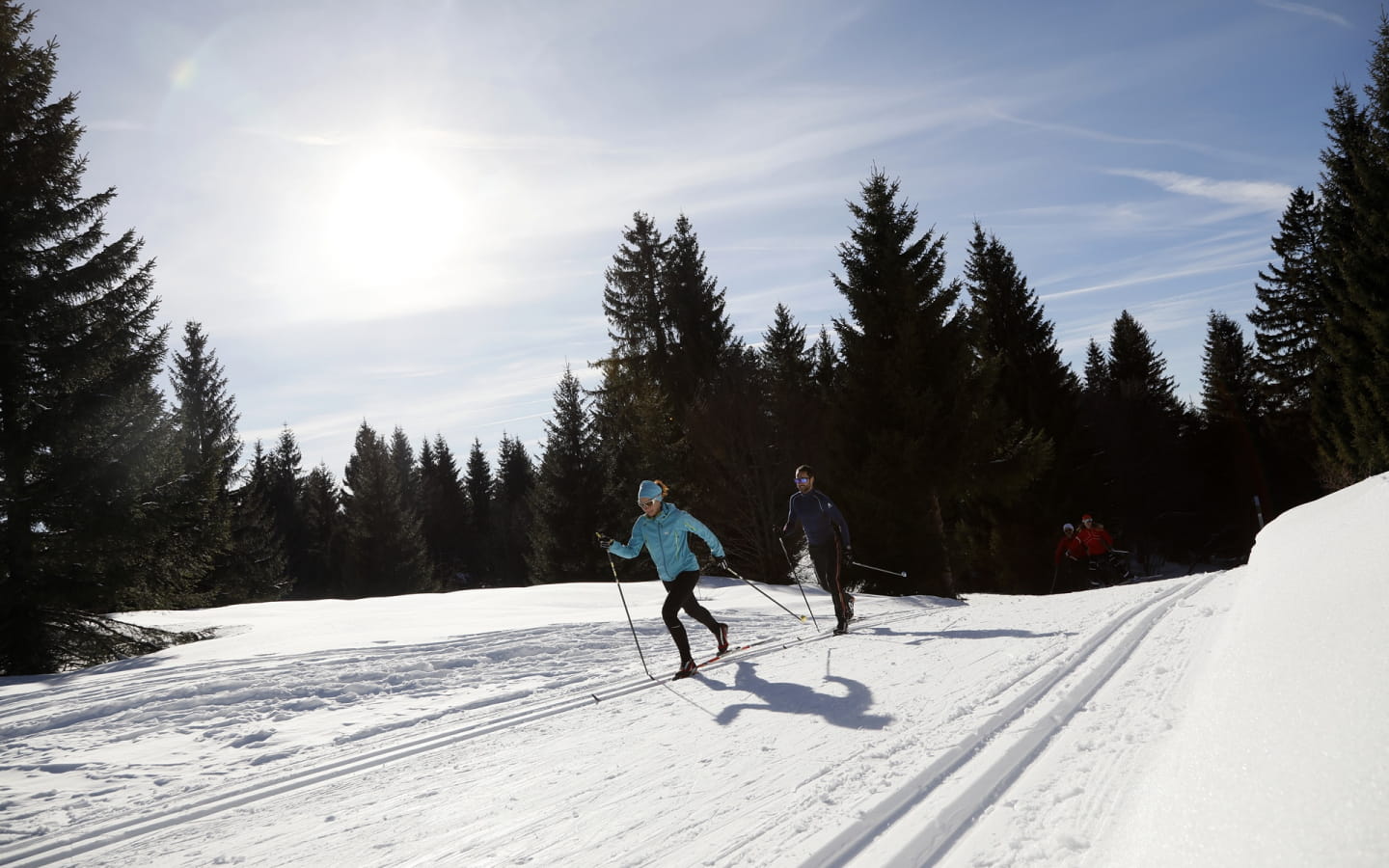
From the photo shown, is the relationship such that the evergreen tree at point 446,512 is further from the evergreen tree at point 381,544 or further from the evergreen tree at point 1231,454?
the evergreen tree at point 1231,454

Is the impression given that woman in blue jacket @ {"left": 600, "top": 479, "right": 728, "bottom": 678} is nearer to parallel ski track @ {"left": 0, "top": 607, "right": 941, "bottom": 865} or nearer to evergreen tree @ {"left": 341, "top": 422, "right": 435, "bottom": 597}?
parallel ski track @ {"left": 0, "top": 607, "right": 941, "bottom": 865}

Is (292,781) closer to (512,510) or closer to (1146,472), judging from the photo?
(1146,472)

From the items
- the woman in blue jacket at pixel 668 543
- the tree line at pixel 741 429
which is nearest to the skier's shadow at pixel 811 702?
the woman in blue jacket at pixel 668 543

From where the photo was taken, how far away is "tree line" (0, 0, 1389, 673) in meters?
12.6

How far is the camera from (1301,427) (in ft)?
123

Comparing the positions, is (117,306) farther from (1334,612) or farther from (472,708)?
(1334,612)

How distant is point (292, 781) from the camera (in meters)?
4.78

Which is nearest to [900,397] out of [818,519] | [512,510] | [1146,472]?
[818,519]

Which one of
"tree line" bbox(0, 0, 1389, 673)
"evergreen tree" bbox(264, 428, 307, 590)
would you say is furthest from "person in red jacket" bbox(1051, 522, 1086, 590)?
"evergreen tree" bbox(264, 428, 307, 590)

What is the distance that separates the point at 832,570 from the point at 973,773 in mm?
5950

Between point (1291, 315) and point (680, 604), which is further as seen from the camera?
point (1291, 315)

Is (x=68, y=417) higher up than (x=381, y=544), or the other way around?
(x=68, y=417)

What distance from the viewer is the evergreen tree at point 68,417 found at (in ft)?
39.3

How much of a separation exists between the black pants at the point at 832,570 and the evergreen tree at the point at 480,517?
51.1 metres
